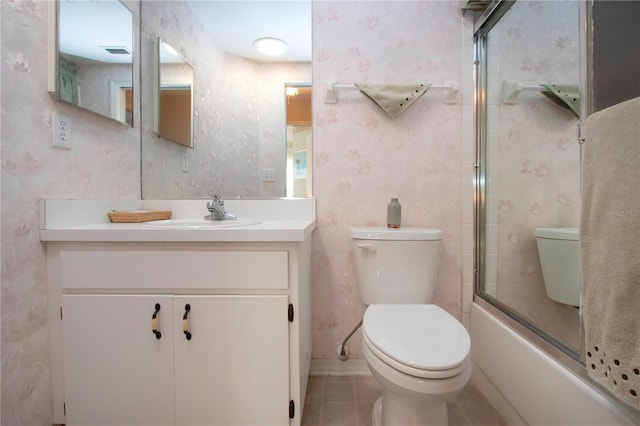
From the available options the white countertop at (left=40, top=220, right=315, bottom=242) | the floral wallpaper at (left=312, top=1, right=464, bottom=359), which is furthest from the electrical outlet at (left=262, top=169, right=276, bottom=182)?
the white countertop at (left=40, top=220, right=315, bottom=242)

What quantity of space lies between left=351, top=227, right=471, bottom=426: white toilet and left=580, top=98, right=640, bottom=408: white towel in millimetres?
291

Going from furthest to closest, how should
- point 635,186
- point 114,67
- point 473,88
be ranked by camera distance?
point 473,88
point 114,67
point 635,186

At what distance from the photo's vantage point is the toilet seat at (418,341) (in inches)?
29.5

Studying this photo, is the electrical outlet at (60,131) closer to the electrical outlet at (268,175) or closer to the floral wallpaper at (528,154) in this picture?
the electrical outlet at (268,175)

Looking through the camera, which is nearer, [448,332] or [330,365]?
[448,332]

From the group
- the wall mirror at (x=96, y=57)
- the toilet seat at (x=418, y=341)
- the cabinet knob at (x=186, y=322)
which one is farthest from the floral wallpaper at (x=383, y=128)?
the wall mirror at (x=96, y=57)

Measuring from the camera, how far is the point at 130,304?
36.4 inches

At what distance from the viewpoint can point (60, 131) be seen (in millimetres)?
1008

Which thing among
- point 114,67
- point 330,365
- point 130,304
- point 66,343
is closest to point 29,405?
point 66,343

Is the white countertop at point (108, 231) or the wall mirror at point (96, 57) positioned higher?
the wall mirror at point (96, 57)

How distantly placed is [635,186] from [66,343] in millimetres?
1586

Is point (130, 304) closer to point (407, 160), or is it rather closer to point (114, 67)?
point (114, 67)

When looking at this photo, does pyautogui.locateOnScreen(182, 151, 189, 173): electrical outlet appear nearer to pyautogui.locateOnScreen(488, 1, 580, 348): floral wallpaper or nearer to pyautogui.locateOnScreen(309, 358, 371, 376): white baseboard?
pyautogui.locateOnScreen(309, 358, 371, 376): white baseboard

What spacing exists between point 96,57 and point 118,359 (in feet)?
3.75
